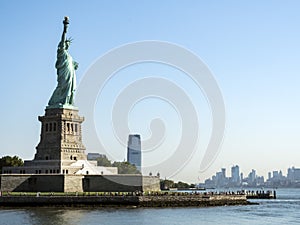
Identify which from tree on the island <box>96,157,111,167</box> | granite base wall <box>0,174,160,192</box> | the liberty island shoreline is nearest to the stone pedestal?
granite base wall <box>0,174,160,192</box>

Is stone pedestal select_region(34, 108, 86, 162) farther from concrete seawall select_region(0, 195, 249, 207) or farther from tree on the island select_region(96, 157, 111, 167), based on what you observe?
tree on the island select_region(96, 157, 111, 167)

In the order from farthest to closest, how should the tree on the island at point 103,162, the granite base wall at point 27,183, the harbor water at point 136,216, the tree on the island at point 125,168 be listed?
the tree on the island at point 125,168, the tree on the island at point 103,162, the granite base wall at point 27,183, the harbor water at point 136,216

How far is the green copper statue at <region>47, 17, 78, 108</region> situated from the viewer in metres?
85.0

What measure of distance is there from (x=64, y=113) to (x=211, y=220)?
3550 centimetres

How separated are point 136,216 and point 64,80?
34871mm

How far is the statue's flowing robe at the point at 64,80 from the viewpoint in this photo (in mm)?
85062

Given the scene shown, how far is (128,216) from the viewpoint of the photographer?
56406 millimetres

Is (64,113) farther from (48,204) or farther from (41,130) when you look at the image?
(48,204)

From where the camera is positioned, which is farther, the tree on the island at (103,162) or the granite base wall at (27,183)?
the tree on the island at (103,162)

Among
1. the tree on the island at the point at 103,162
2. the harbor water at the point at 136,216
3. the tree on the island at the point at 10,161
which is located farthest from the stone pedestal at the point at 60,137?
the tree on the island at the point at 103,162

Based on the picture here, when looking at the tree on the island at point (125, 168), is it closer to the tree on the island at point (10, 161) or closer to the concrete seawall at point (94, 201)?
the tree on the island at point (10, 161)

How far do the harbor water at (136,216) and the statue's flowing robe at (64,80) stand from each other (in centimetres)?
2421

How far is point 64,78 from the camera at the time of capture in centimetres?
8519

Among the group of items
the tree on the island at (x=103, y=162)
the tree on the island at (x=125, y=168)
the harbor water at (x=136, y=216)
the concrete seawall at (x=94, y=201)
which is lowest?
the harbor water at (x=136, y=216)
